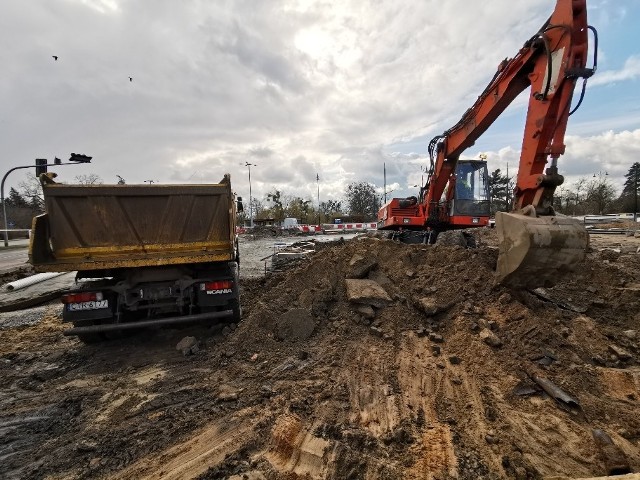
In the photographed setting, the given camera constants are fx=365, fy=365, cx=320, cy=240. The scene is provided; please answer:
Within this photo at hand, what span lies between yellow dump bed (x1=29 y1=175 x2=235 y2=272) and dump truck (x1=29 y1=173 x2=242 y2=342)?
13mm

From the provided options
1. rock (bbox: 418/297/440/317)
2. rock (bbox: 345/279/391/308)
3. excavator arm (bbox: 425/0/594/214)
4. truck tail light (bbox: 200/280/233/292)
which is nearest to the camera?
excavator arm (bbox: 425/0/594/214)

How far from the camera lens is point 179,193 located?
585cm

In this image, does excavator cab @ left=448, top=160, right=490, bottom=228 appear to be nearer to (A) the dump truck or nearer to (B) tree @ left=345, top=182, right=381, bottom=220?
(A) the dump truck

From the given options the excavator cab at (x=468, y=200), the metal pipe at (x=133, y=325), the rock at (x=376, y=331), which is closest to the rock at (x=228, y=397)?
the metal pipe at (x=133, y=325)

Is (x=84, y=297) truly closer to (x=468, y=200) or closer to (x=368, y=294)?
(x=368, y=294)

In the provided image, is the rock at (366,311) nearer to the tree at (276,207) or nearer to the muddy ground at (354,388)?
the muddy ground at (354,388)

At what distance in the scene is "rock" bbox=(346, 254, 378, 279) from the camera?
6711mm

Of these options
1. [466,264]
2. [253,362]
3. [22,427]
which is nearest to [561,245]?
[466,264]

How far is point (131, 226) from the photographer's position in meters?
5.76

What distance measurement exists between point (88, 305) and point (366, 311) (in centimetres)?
414

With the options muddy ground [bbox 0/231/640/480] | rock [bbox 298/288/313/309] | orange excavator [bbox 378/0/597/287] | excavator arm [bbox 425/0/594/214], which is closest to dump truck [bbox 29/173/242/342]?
muddy ground [bbox 0/231/640/480]

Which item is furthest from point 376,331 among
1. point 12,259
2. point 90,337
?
point 12,259

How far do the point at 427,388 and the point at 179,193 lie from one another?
4565 millimetres

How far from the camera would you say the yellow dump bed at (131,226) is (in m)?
5.41
